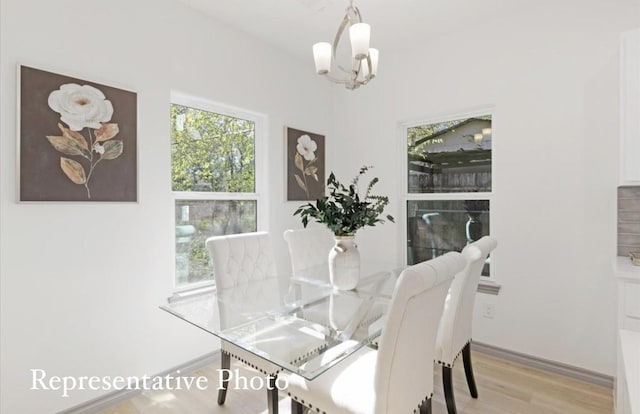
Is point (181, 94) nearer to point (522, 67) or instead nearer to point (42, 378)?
point (42, 378)

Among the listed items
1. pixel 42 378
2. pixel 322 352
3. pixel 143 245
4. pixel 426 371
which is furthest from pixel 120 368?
pixel 426 371

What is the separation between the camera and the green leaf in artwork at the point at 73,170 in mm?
1857

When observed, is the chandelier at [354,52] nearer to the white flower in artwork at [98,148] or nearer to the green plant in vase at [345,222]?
the green plant in vase at [345,222]

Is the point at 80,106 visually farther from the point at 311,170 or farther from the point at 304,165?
the point at 311,170

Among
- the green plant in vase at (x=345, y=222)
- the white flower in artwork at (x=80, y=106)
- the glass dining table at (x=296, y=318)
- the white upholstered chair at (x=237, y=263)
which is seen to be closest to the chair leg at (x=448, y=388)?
the glass dining table at (x=296, y=318)

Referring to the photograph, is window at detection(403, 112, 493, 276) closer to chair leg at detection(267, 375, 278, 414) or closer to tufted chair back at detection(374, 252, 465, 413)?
tufted chair back at detection(374, 252, 465, 413)

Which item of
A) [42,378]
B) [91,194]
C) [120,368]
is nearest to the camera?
[42,378]

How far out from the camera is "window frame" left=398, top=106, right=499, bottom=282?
8.98 ft

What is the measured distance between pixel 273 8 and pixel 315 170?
155 centimetres

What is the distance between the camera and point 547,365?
2.45 metres

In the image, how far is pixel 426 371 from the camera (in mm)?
1451

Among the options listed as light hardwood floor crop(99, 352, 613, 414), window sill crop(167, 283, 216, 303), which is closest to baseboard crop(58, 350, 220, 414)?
light hardwood floor crop(99, 352, 613, 414)

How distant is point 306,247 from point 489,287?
155 centimetres

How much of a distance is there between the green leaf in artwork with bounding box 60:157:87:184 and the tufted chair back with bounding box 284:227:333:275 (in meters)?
1.40
